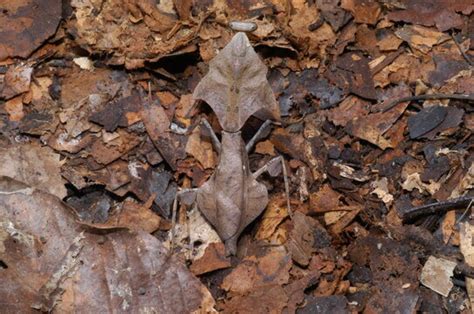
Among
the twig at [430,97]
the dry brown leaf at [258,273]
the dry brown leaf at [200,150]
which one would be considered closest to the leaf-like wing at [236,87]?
the dry brown leaf at [200,150]

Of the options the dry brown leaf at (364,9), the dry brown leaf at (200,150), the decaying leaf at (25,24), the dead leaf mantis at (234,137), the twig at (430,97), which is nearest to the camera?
the dead leaf mantis at (234,137)

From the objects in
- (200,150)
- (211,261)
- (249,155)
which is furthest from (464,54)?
(211,261)

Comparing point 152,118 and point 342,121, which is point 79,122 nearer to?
point 152,118

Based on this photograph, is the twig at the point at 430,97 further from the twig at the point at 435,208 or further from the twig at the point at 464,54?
the twig at the point at 435,208

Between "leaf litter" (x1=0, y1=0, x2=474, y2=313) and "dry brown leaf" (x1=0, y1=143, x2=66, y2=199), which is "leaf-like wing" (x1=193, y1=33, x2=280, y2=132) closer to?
"leaf litter" (x1=0, y1=0, x2=474, y2=313)

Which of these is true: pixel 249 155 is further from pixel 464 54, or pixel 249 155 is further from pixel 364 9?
pixel 464 54

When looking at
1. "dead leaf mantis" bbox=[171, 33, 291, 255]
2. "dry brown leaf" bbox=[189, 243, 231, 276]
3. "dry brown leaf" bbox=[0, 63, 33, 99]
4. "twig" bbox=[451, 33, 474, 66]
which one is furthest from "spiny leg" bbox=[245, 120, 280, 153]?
"dry brown leaf" bbox=[0, 63, 33, 99]

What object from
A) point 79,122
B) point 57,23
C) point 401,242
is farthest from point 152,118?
point 401,242
